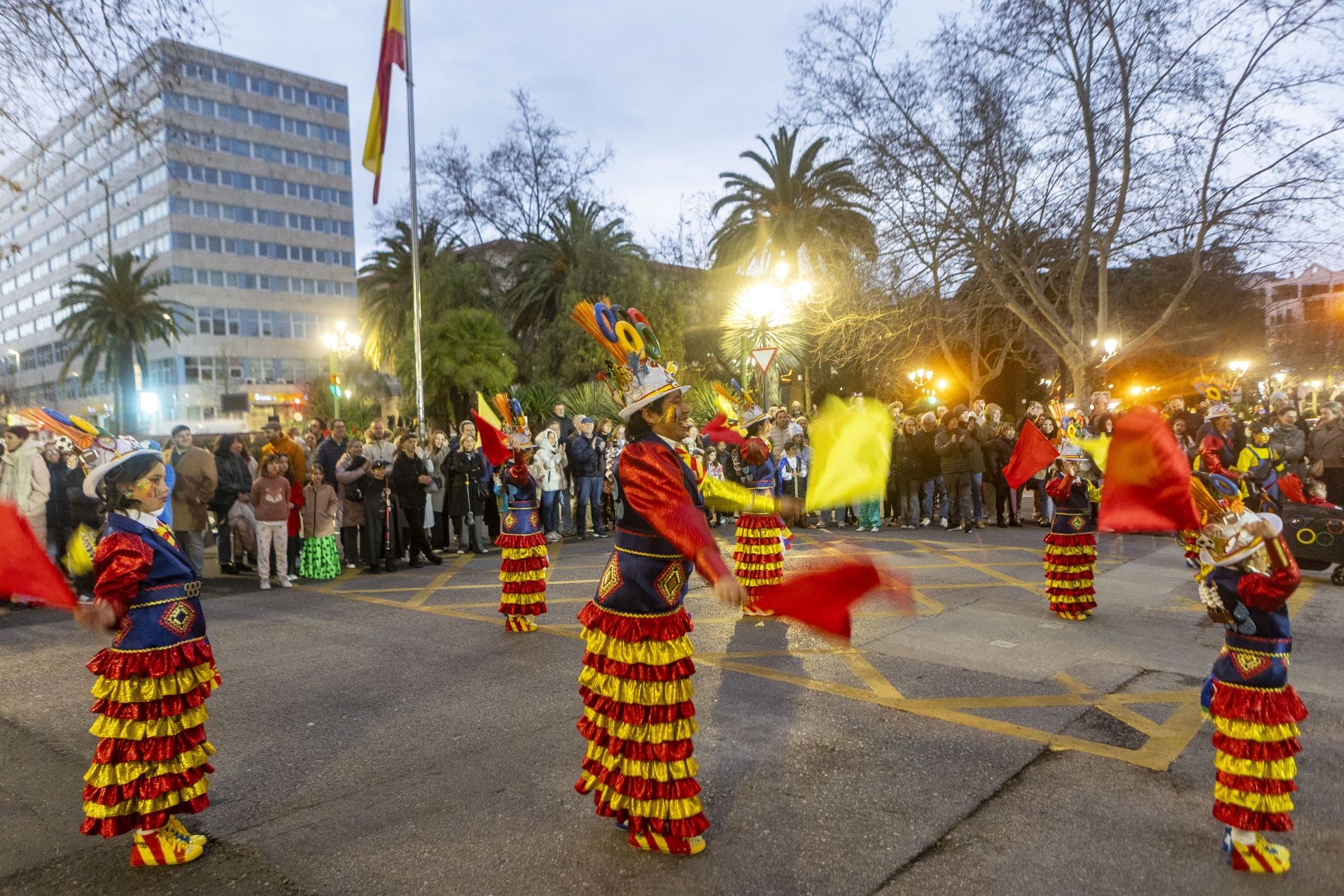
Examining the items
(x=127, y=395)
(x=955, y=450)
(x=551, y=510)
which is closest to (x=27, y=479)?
(x=551, y=510)

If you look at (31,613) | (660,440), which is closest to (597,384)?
(31,613)

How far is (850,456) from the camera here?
12.4ft

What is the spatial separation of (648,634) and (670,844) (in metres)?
0.90

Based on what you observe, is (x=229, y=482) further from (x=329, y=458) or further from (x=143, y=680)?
(x=143, y=680)

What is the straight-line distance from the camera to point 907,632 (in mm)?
7406

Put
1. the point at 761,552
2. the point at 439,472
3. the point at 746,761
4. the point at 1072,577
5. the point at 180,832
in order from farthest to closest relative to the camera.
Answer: the point at 439,472
the point at 761,552
the point at 1072,577
the point at 746,761
the point at 180,832

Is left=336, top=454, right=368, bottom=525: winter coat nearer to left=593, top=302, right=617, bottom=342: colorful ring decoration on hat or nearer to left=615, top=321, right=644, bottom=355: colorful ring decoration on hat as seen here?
left=593, top=302, right=617, bottom=342: colorful ring decoration on hat

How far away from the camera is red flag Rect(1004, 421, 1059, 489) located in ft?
24.2

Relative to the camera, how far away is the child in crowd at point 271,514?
10508 millimetres

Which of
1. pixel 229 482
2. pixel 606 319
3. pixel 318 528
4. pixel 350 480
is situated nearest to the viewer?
pixel 606 319

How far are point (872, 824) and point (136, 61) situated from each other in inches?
336

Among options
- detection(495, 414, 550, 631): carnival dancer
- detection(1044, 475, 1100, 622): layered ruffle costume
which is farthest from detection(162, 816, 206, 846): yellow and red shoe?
detection(1044, 475, 1100, 622): layered ruffle costume

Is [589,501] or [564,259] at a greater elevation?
[564,259]

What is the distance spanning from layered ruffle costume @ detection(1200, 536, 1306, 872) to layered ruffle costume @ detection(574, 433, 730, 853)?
2.24 m
